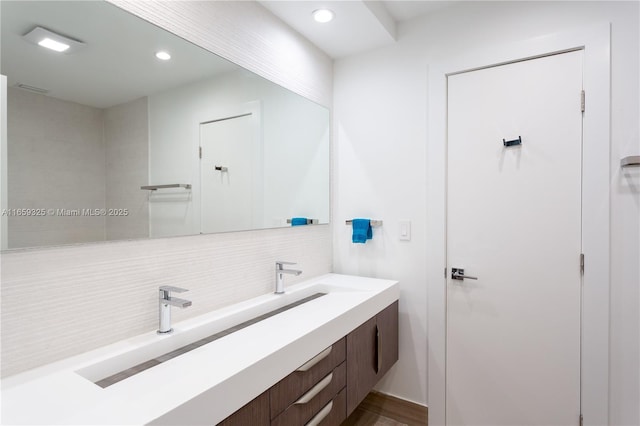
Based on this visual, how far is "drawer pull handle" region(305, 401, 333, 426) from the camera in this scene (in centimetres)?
125

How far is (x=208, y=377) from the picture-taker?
91 centimetres

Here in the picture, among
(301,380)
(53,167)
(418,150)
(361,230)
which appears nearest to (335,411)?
(301,380)

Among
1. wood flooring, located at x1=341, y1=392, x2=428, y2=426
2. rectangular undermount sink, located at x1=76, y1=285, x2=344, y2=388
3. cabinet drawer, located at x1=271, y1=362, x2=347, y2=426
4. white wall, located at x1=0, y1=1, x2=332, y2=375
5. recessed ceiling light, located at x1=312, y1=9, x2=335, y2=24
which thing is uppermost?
recessed ceiling light, located at x1=312, y1=9, x2=335, y2=24

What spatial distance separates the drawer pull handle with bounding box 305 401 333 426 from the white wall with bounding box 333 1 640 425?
0.87 m

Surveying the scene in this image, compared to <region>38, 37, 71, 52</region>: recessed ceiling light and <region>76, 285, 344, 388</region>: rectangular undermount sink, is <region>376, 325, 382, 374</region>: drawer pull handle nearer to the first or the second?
<region>76, 285, 344, 388</region>: rectangular undermount sink

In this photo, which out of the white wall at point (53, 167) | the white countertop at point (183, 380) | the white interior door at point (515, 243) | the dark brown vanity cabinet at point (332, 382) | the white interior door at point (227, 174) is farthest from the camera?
the white interior door at point (515, 243)

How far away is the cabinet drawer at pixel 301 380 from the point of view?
107 centimetres

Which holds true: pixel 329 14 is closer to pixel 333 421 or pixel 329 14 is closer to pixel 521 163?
pixel 521 163

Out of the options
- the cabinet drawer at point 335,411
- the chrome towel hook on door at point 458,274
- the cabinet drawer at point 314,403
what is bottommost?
the cabinet drawer at point 335,411

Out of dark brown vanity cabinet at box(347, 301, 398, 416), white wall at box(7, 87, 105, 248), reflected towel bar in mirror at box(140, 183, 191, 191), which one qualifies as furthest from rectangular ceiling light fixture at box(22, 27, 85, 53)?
dark brown vanity cabinet at box(347, 301, 398, 416)

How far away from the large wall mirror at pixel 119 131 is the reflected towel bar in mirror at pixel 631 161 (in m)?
1.70

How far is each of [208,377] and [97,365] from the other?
1.18 feet

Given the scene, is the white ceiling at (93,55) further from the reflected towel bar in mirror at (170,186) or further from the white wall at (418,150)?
the white wall at (418,150)

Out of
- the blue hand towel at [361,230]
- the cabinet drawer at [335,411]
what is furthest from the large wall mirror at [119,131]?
the cabinet drawer at [335,411]
